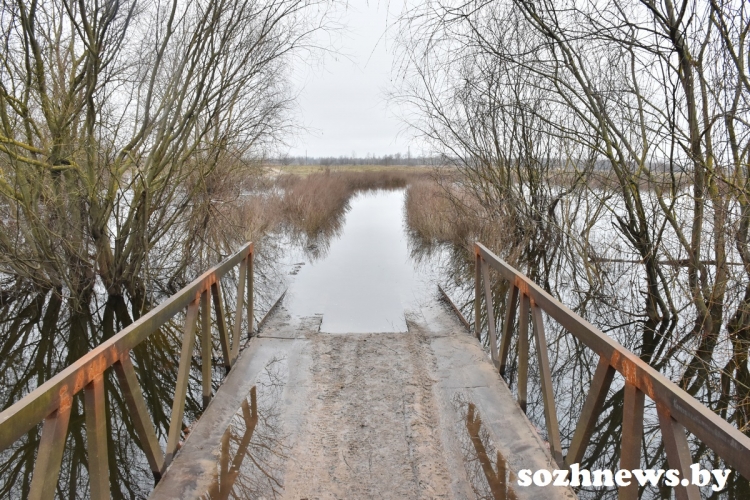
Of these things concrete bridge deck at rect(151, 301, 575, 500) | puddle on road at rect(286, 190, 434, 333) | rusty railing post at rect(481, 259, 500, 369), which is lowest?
puddle on road at rect(286, 190, 434, 333)

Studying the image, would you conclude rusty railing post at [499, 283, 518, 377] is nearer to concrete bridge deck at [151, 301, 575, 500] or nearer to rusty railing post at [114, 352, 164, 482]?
concrete bridge deck at [151, 301, 575, 500]

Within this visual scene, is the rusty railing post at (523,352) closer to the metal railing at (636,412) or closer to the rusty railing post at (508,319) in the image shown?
the metal railing at (636,412)

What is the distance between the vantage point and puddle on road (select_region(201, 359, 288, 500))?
2664mm

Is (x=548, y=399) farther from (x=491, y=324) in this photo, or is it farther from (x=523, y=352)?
→ (x=491, y=324)

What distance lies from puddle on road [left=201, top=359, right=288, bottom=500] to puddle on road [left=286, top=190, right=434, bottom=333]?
103 inches

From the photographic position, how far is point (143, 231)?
7.85 m

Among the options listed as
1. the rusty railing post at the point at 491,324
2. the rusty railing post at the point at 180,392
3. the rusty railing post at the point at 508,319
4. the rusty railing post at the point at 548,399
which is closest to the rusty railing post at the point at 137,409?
the rusty railing post at the point at 180,392

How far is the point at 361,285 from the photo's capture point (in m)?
9.74

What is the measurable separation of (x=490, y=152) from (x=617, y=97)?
13.9 ft

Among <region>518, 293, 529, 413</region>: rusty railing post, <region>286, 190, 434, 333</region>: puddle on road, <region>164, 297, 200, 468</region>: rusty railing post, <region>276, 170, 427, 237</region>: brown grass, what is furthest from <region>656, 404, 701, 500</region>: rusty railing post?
<region>276, 170, 427, 237</region>: brown grass

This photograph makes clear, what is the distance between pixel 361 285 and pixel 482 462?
22.6 ft

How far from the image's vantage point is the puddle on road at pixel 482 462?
8.70ft

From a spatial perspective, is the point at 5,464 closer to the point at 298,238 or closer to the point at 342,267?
the point at 342,267

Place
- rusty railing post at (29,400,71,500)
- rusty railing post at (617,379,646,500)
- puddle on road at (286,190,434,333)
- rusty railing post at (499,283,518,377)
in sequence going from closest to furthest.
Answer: rusty railing post at (29,400,71,500), rusty railing post at (617,379,646,500), rusty railing post at (499,283,518,377), puddle on road at (286,190,434,333)
